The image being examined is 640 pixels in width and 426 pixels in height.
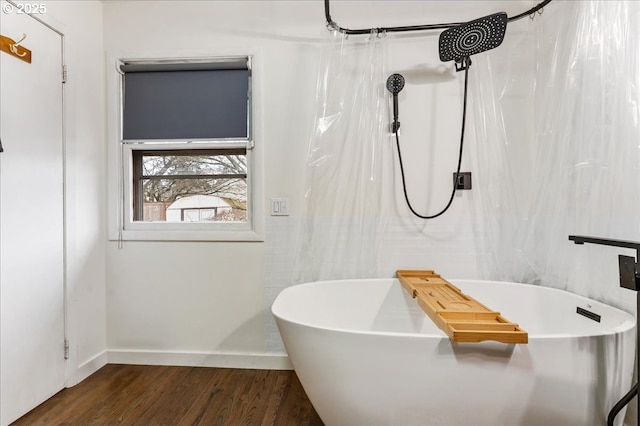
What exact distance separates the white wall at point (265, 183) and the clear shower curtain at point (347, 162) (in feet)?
0.40

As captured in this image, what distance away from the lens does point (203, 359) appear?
5.78 ft

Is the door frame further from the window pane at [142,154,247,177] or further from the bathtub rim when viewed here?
the bathtub rim

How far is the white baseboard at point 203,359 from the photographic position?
1.74m

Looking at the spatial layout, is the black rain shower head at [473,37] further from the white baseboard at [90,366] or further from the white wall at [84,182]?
the white baseboard at [90,366]

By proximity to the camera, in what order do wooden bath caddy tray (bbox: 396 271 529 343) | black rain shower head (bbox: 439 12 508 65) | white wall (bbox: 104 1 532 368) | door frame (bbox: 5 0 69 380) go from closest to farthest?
wooden bath caddy tray (bbox: 396 271 529 343) → black rain shower head (bbox: 439 12 508 65) → door frame (bbox: 5 0 69 380) → white wall (bbox: 104 1 532 368)

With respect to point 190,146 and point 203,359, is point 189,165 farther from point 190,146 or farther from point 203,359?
point 203,359

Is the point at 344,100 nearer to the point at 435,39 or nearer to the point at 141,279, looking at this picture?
the point at 435,39

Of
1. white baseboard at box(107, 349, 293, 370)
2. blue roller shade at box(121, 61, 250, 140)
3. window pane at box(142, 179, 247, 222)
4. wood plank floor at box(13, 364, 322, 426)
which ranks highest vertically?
blue roller shade at box(121, 61, 250, 140)

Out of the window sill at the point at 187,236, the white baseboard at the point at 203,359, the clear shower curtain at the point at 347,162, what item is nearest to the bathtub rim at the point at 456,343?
the clear shower curtain at the point at 347,162

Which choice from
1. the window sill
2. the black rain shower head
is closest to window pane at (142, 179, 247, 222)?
the window sill

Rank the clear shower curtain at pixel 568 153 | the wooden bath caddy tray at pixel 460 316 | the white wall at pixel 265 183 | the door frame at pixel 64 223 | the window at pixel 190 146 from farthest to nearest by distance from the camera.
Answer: the window at pixel 190 146 → the white wall at pixel 265 183 → the door frame at pixel 64 223 → the clear shower curtain at pixel 568 153 → the wooden bath caddy tray at pixel 460 316

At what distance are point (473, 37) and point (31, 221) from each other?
2.25 m

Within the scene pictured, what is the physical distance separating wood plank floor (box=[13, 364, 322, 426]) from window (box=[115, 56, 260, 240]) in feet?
2.60

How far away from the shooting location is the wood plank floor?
131 centimetres
